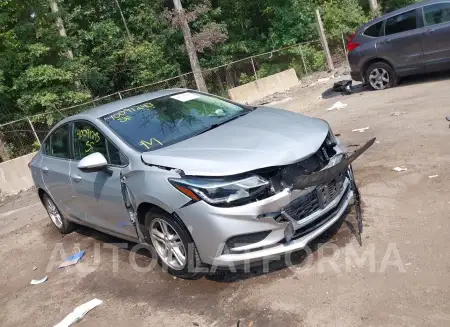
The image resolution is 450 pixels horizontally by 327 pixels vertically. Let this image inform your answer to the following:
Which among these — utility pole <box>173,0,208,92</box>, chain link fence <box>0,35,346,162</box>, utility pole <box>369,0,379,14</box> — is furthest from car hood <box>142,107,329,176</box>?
utility pole <box>369,0,379,14</box>

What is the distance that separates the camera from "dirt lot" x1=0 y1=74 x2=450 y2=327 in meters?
3.28

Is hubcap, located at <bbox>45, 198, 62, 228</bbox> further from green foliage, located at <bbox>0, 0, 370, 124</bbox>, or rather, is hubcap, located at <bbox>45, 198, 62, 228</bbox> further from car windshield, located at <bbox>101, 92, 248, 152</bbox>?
green foliage, located at <bbox>0, 0, 370, 124</bbox>

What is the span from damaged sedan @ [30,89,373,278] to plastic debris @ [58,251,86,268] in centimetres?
56

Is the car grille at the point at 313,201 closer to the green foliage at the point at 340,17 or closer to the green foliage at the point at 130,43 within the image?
the green foliage at the point at 130,43

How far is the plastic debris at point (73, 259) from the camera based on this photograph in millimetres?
5336

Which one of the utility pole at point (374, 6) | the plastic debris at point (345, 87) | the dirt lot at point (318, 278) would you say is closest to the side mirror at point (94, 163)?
the dirt lot at point (318, 278)

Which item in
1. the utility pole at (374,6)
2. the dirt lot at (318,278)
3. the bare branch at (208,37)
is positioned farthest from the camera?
the utility pole at (374,6)

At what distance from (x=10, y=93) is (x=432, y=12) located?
53.0ft

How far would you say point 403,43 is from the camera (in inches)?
390

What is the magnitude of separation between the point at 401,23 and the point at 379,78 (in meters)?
1.29

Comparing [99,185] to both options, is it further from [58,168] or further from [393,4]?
[393,4]

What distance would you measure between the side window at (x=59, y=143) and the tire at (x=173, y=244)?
177 cm

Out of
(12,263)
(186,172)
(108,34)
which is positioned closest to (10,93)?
(108,34)

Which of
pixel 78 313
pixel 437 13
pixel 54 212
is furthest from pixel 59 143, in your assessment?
pixel 437 13
